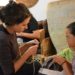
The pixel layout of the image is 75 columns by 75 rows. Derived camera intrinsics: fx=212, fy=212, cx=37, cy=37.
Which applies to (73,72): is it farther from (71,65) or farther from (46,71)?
(46,71)

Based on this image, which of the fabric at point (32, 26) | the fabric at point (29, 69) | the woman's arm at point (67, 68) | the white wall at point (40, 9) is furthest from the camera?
the white wall at point (40, 9)

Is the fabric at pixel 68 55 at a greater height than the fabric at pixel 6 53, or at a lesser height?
lesser

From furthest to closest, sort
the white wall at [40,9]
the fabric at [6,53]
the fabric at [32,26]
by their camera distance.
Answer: the white wall at [40,9]
the fabric at [32,26]
the fabric at [6,53]

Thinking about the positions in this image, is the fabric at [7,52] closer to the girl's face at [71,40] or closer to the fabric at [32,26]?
the girl's face at [71,40]

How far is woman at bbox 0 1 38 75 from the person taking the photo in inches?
61.4

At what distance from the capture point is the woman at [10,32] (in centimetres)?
156

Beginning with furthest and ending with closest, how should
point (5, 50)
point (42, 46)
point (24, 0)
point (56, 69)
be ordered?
point (24, 0), point (42, 46), point (56, 69), point (5, 50)

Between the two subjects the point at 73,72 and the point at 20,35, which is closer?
the point at 73,72

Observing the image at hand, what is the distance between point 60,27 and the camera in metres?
2.66

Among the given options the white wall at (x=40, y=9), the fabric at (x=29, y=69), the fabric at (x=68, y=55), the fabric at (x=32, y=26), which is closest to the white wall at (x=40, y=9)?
the white wall at (x=40, y=9)

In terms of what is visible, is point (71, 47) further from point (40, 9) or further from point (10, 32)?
point (40, 9)

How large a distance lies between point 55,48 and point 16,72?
1.04 meters

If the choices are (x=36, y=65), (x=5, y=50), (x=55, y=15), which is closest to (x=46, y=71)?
(x=36, y=65)

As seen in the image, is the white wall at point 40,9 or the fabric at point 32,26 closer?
the fabric at point 32,26
